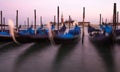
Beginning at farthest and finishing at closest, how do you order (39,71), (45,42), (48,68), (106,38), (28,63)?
1. (45,42)
2. (106,38)
3. (28,63)
4. (48,68)
5. (39,71)

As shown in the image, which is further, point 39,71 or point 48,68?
point 48,68

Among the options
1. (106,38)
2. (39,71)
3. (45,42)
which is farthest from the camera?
(45,42)

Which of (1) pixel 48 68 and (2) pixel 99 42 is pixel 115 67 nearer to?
(1) pixel 48 68

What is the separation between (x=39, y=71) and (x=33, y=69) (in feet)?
1.50

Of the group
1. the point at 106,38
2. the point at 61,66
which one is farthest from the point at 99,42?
the point at 61,66

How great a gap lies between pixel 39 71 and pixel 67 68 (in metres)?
1.16

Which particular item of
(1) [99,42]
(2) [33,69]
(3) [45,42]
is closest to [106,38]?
(1) [99,42]

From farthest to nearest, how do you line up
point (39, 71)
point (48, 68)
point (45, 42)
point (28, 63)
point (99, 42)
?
1. point (45, 42)
2. point (99, 42)
3. point (28, 63)
4. point (48, 68)
5. point (39, 71)

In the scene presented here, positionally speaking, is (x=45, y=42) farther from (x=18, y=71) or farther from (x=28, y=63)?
(x=18, y=71)

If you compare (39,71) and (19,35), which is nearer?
(39,71)

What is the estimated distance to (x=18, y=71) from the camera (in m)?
9.05

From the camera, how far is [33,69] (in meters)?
9.39

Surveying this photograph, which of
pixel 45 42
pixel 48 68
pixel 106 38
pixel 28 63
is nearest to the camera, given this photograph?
pixel 48 68

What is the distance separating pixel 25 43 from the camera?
19.4 m
